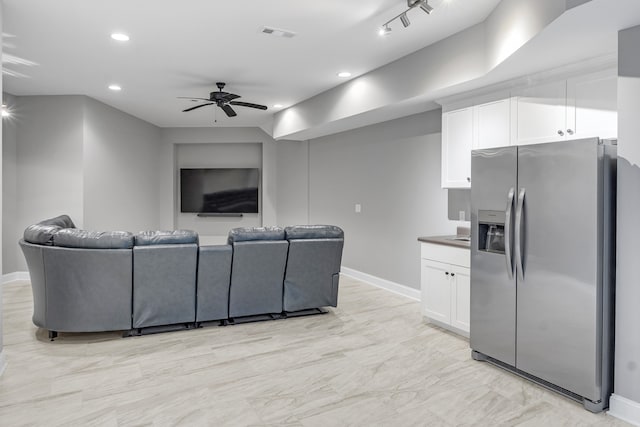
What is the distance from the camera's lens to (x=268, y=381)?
298cm

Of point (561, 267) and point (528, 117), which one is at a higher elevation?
point (528, 117)

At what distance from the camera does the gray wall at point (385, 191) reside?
5121 mm

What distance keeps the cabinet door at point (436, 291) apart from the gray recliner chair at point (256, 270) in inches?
57.9

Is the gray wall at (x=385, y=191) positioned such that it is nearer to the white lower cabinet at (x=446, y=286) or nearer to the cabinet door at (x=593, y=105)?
the white lower cabinet at (x=446, y=286)

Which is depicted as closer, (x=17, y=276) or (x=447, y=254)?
(x=447, y=254)

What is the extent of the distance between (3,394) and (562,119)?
4.46m

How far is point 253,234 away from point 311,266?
73 cm

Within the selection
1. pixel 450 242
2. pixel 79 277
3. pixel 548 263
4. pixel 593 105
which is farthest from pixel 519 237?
pixel 79 277

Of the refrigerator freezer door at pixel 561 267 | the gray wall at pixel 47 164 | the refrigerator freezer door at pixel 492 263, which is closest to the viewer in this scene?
the refrigerator freezer door at pixel 561 267

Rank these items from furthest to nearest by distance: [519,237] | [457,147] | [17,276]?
[17,276], [457,147], [519,237]

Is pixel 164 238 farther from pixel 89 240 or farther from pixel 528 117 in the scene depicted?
pixel 528 117

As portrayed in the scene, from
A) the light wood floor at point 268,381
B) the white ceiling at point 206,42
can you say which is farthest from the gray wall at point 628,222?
the white ceiling at point 206,42

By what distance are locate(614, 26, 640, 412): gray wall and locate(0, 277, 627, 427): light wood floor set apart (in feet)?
1.19

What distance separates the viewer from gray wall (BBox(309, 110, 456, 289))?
16.8 feet
